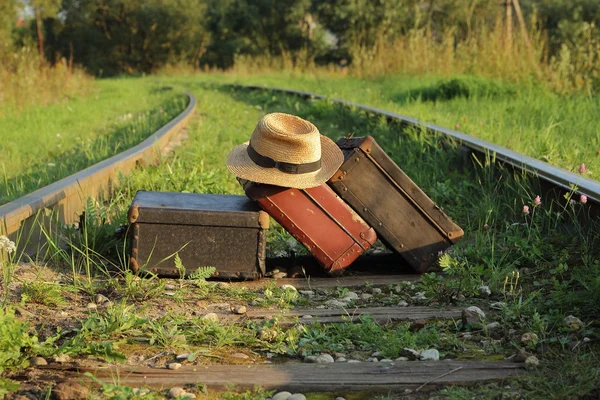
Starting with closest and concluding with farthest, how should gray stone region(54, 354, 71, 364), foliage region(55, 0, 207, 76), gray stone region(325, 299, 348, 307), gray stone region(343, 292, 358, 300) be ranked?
gray stone region(54, 354, 71, 364)
gray stone region(325, 299, 348, 307)
gray stone region(343, 292, 358, 300)
foliage region(55, 0, 207, 76)

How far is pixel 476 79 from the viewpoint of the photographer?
12.2m

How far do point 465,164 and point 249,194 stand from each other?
2.99 m

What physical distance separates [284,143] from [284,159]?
0.10 meters

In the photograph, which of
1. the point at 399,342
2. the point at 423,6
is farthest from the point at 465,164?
the point at 423,6

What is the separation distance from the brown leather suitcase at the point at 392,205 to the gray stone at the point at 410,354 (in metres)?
1.54

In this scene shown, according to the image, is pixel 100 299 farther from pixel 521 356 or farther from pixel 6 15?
pixel 6 15

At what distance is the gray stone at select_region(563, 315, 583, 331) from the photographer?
3244 millimetres

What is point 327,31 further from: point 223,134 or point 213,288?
point 213,288

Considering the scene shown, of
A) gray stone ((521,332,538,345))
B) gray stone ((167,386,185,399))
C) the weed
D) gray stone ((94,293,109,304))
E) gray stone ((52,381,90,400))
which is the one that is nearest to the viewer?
gray stone ((52,381,90,400))

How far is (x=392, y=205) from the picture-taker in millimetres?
4605

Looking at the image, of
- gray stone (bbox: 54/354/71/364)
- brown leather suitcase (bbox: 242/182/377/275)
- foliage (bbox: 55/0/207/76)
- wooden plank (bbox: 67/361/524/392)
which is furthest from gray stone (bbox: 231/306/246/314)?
foliage (bbox: 55/0/207/76)

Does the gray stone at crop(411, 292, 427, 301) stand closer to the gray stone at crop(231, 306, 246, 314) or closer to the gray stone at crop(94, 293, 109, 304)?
the gray stone at crop(231, 306, 246, 314)

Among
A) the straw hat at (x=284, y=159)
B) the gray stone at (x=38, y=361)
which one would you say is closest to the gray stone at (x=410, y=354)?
the gray stone at (x=38, y=361)

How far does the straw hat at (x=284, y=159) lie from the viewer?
14.2 feet
